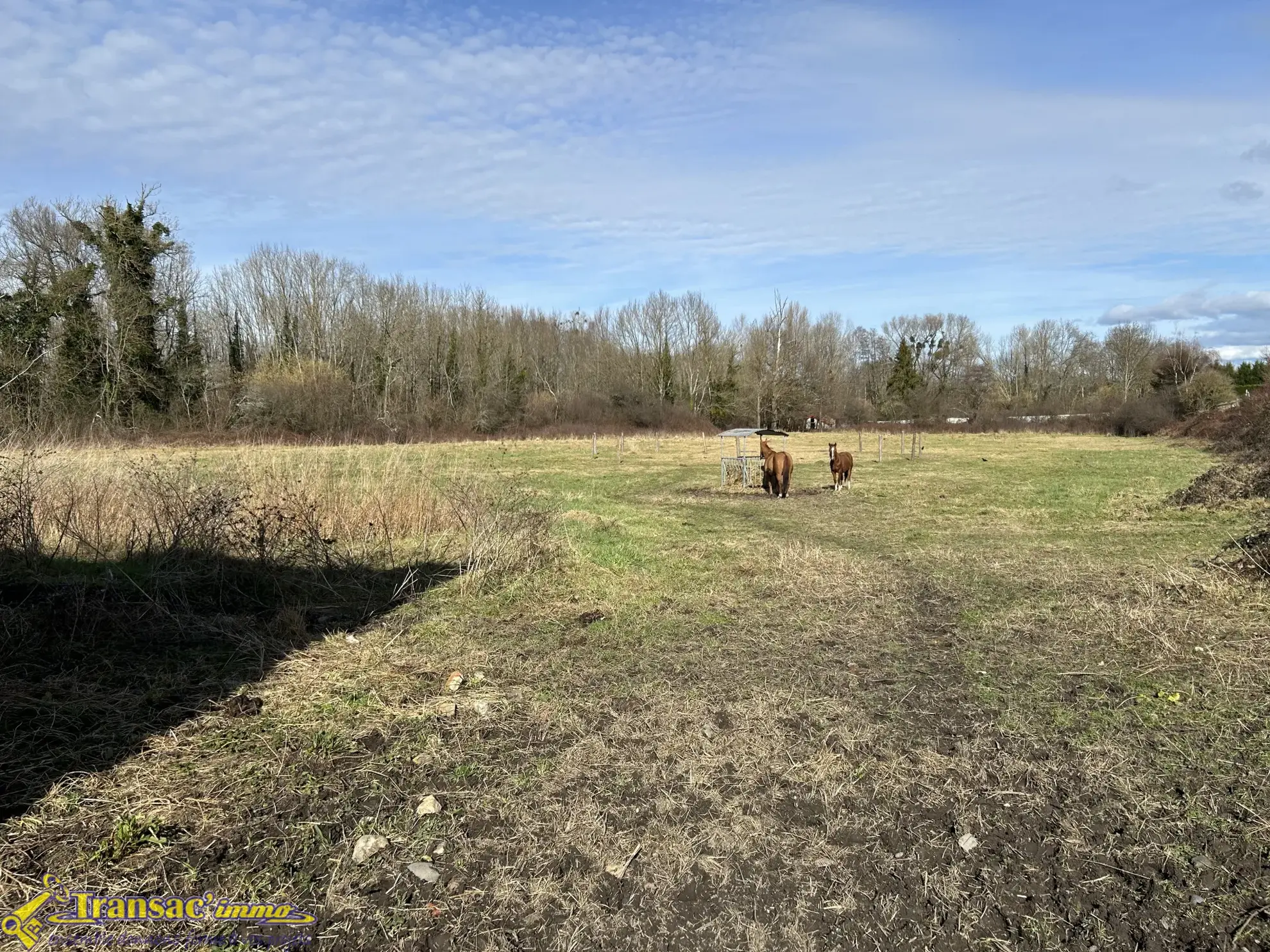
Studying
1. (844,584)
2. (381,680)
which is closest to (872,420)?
(844,584)

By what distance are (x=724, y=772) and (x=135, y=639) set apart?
428 cm

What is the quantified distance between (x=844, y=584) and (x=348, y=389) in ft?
130

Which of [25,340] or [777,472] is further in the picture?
[777,472]

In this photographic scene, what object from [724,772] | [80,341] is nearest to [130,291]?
[80,341]

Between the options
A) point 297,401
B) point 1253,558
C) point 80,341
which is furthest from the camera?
point 297,401

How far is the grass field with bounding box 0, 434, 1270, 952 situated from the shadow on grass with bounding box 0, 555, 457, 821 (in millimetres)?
76

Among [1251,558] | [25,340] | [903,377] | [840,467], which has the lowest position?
[1251,558]

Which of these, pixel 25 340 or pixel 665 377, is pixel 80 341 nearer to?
pixel 25 340

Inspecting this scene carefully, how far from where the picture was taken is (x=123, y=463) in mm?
9578

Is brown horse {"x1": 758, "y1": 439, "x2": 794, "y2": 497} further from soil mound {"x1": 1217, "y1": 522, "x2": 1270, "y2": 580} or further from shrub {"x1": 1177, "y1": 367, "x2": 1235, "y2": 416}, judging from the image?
shrub {"x1": 1177, "y1": 367, "x2": 1235, "y2": 416}

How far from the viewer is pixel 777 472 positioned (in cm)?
1597

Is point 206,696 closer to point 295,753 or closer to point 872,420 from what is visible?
point 295,753

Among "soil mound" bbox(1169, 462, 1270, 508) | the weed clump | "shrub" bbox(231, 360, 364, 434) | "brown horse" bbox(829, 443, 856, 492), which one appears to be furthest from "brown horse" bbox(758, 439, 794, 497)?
"shrub" bbox(231, 360, 364, 434)

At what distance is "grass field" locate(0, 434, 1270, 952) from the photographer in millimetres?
2605
